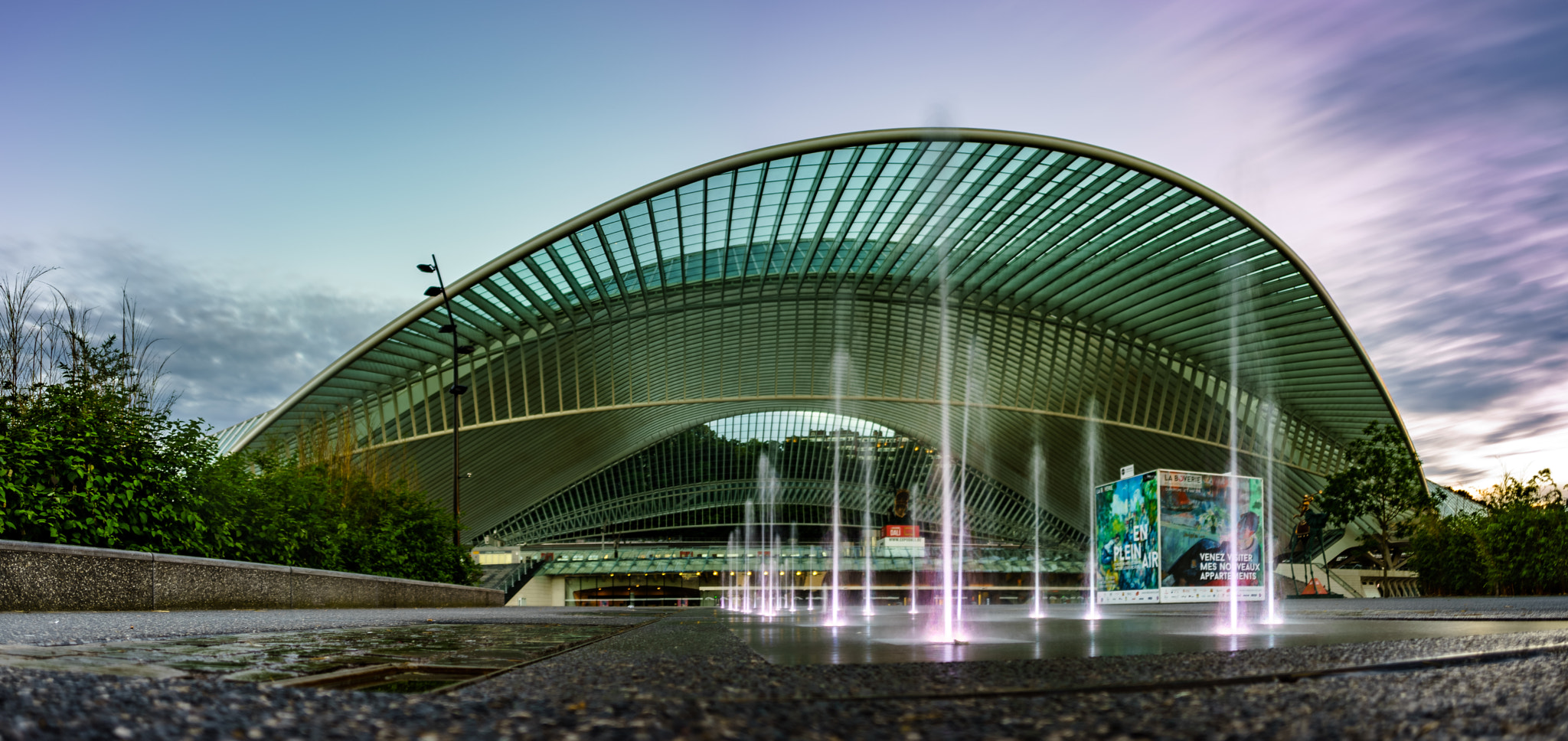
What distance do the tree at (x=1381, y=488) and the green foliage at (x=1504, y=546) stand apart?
25.3 feet

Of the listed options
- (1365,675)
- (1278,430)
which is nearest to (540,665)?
(1365,675)

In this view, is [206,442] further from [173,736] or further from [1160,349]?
[1160,349]

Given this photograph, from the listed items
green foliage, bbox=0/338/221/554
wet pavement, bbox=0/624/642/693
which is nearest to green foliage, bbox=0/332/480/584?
green foliage, bbox=0/338/221/554

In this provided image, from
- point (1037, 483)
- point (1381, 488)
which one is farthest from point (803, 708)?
point (1037, 483)

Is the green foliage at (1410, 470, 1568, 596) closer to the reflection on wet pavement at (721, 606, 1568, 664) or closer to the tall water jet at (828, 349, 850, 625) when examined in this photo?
the tall water jet at (828, 349, 850, 625)

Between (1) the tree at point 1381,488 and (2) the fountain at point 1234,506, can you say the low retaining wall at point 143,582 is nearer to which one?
(2) the fountain at point 1234,506

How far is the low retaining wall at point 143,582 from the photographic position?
8.52 metres

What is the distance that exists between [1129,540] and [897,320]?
17.4 m

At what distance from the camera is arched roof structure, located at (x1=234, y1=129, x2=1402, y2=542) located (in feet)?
93.2

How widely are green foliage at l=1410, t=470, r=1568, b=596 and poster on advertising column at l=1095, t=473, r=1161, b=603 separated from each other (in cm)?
874

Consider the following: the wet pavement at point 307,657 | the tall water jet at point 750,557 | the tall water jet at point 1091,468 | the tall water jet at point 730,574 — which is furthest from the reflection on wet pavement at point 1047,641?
the tall water jet at point 730,574

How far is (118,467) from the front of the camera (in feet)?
Answer: 36.0

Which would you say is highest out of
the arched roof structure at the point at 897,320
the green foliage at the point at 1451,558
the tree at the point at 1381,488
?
the arched roof structure at the point at 897,320

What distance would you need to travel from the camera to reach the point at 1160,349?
4197cm
